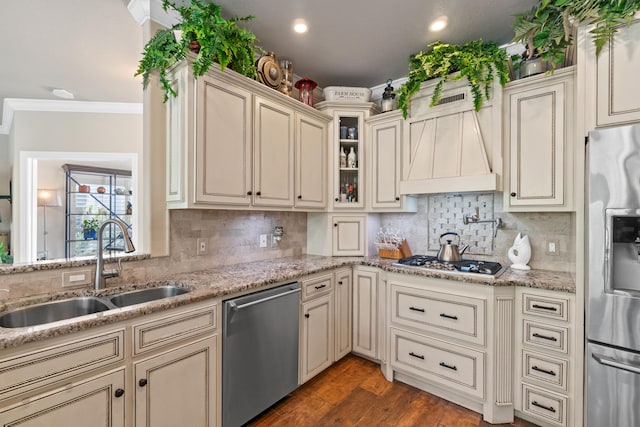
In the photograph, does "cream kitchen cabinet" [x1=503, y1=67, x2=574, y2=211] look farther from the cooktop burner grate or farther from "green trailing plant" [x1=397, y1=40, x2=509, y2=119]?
the cooktop burner grate

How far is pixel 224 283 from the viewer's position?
1.80 meters

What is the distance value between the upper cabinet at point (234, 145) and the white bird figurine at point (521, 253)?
171 cm

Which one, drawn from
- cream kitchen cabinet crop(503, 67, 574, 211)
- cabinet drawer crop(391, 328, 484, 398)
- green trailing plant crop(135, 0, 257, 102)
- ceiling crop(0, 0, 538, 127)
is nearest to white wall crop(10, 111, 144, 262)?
ceiling crop(0, 0, 538, 127)

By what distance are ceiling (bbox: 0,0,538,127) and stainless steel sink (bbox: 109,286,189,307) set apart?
6.13 ft

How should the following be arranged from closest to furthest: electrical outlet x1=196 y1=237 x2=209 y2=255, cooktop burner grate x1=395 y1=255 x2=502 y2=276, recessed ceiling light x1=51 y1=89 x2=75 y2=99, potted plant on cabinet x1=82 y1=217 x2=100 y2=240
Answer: cooktop burner grate x1=395 y1=255 x2=502 y2=276, electrical outlet x1=196 y1=237 x2=209 y2=255, recessed ceiling light x1=51 y1=89 x2=75 y2=99, potted plant on cabinet x1=82 y1=217 x2=100 y2=240

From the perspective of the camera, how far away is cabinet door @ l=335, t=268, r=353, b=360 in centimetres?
254

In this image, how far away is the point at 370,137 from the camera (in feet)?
9.59

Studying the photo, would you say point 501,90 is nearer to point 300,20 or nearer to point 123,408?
point 300,20

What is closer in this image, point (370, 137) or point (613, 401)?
point (613, 401)

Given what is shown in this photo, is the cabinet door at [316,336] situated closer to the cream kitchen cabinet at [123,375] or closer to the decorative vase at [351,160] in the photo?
the cream kitchen cabinet at [123,375]

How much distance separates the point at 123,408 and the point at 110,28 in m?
2.52

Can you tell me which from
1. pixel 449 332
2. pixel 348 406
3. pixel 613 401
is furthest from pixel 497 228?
pixel 348 406

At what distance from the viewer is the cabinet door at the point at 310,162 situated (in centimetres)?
261

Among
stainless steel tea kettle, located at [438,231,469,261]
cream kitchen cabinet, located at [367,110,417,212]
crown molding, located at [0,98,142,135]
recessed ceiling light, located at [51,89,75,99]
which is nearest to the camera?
stainless steel tea kettle, located at [438,231,469,261]
